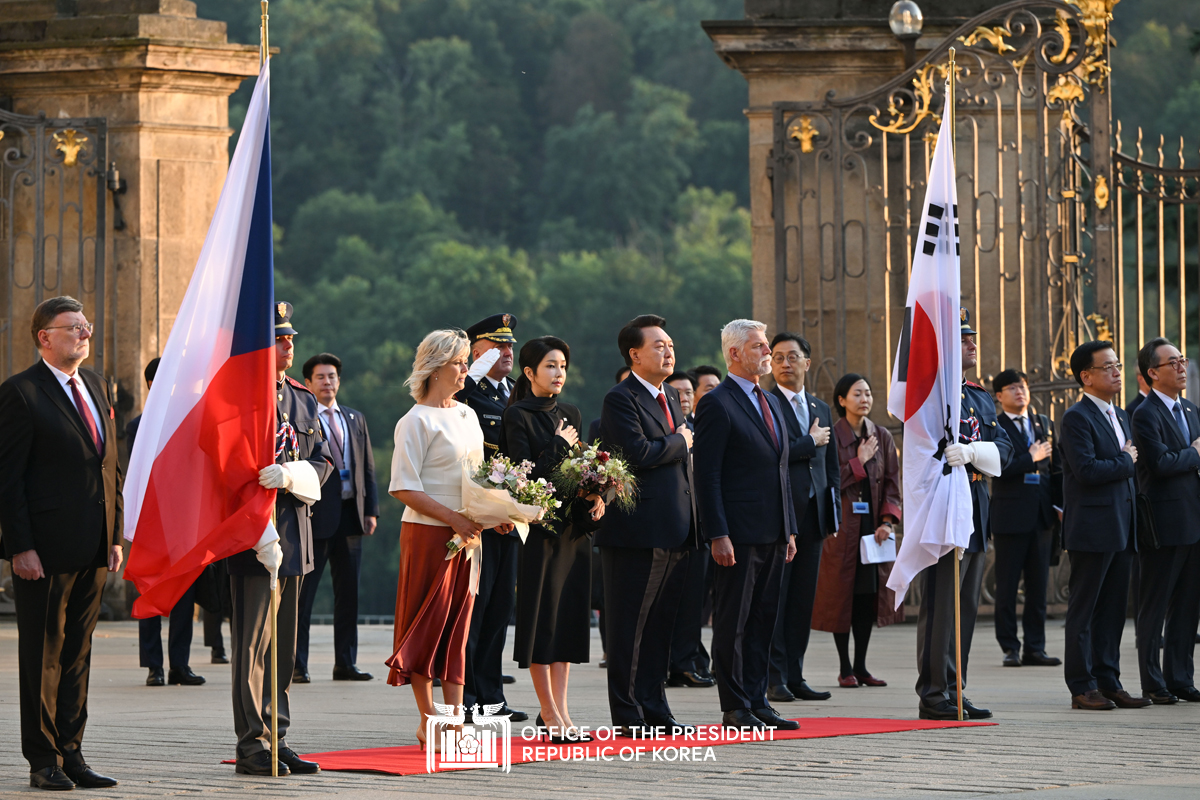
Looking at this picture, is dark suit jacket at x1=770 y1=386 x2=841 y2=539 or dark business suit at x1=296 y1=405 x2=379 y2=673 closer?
dark suit jacket at x1=770 y1=386 x2=841 y2=539

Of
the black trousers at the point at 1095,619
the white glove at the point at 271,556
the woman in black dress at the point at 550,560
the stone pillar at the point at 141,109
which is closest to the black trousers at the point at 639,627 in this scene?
the woman in black dress at the point at 550,560

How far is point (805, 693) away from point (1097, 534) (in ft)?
5.30

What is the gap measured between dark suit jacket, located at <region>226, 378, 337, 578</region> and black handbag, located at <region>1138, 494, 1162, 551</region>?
3.88m

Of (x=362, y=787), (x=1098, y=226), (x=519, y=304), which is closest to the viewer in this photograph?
(x=362, y=787)

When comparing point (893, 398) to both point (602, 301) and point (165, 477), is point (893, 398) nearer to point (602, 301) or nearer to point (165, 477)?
point (165, 477)

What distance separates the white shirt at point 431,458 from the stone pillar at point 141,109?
22.4 ft

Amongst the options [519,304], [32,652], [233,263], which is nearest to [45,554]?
[32,652]

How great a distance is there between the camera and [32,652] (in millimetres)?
6957

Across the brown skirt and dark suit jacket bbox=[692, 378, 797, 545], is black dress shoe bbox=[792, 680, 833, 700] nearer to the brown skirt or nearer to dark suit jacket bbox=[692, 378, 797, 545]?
dark suit jacket bbox=[692, 378, 797, 545]

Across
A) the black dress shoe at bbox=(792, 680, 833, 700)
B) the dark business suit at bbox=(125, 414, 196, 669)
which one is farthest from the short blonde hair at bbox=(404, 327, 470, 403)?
the dark business suit at bbox=(125, 414, 196, 669)

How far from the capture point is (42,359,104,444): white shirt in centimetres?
711

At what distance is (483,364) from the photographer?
9.10 metres

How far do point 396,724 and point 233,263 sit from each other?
2428mm

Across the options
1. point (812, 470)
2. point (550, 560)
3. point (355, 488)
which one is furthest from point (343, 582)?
point (550, 560)
